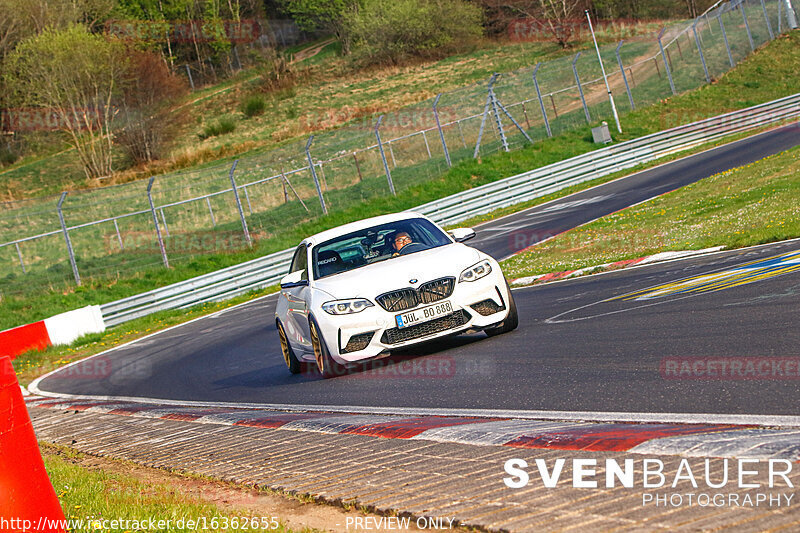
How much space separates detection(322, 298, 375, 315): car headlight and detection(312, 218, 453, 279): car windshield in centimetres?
83

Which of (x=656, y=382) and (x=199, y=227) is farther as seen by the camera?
(x=199, y=227)

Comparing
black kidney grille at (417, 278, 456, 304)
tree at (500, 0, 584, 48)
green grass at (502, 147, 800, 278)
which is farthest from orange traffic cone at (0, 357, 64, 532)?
tree at (500, 0, 584, 48)

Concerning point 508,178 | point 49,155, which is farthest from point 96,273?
point 49,155

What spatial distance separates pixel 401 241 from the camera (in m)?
9.99

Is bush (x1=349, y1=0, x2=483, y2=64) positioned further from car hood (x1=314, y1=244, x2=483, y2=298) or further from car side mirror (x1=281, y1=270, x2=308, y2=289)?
car hood (x1=314, y1=244, x2=483, y2=298)

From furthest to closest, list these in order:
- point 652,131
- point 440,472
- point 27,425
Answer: point 652,131 < point 440,472 < point 27,425

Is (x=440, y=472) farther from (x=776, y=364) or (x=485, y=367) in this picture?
(x=485, y=367)

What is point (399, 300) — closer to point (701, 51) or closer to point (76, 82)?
point (701, 51)

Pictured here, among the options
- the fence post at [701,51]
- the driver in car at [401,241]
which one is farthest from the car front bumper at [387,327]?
the fence post at [701,51]

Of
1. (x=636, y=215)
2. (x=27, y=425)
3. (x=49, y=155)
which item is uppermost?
(x=49, y=155)

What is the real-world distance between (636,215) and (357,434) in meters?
15.1

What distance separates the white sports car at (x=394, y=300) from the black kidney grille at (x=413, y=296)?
0.01 meters

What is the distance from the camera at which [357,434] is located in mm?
6129

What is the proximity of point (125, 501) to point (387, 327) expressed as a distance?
3.93 metres
